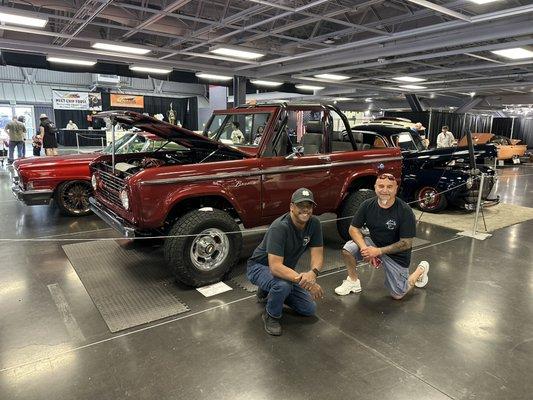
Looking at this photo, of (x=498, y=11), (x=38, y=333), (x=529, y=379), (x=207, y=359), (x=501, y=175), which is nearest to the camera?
(x=529, y=379)

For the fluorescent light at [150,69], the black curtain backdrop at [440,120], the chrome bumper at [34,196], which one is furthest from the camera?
the black curtain backdrop at [440,120]

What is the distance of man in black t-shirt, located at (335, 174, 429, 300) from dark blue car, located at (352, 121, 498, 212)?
3809 millimetres

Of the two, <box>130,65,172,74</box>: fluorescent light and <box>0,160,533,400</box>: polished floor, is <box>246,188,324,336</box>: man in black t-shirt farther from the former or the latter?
<box>130,65,172,74</box>: fluorescent light

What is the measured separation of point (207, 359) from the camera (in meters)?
2.79

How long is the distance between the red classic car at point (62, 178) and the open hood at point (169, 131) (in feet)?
6.35

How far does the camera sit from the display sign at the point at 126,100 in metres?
22.0

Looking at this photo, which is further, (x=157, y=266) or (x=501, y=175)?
(x=501, y=175)

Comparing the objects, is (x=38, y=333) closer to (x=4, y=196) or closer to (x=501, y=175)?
(x=4, y=196)

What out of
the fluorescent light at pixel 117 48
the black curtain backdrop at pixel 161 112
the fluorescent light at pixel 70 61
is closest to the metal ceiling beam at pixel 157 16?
the fluorescent light at pixel 117 48

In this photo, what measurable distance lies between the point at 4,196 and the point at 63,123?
18.5 metres

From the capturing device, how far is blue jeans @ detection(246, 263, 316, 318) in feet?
10.3

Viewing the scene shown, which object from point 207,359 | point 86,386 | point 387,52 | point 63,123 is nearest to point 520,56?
point 387,52

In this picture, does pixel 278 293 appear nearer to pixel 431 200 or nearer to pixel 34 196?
pixel 34 196

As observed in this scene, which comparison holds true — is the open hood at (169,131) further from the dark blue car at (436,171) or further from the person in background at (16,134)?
the person in background at (16,134)
